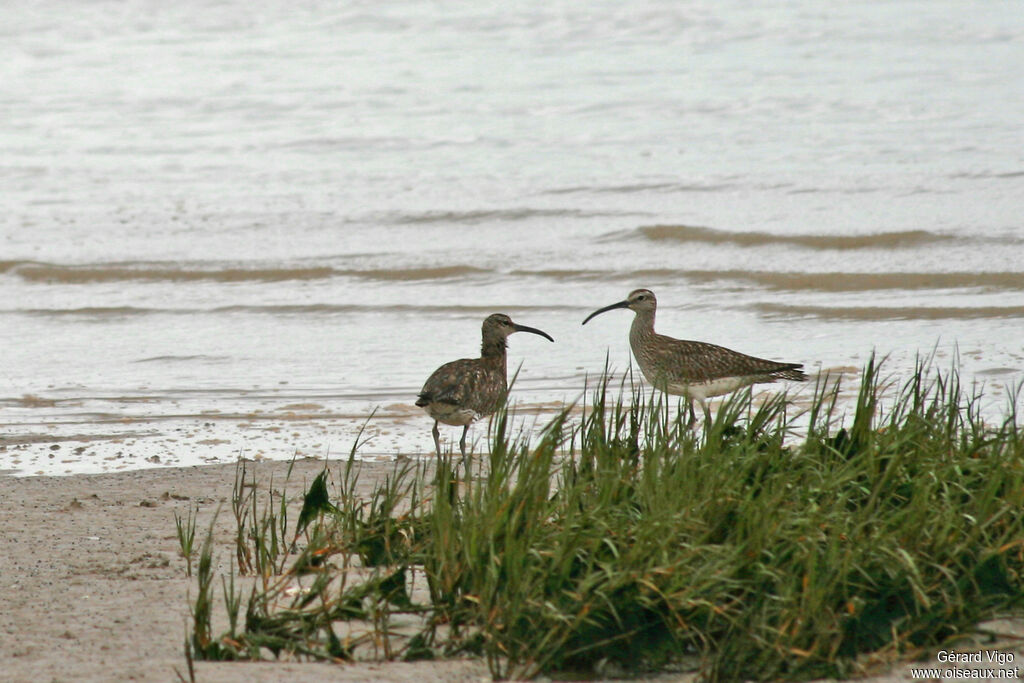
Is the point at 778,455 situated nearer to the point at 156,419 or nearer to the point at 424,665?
the point at 424,665

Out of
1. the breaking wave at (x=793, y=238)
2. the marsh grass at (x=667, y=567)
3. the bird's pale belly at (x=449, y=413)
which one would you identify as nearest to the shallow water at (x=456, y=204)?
the breaking wave at (x=793, y=238)

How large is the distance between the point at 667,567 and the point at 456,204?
A: 44.7ft

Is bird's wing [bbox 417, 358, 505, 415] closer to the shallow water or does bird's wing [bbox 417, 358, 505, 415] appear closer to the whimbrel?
the shallow water

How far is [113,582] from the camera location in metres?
5.32

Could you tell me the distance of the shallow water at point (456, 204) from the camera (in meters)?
10.5

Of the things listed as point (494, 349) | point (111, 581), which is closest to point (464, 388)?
point (494, 349)

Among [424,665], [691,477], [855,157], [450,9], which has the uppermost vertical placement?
[450,9]

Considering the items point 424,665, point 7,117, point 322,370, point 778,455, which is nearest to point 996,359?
point 322,370

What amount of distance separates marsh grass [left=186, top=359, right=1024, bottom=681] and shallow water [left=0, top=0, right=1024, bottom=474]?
302 centimetres

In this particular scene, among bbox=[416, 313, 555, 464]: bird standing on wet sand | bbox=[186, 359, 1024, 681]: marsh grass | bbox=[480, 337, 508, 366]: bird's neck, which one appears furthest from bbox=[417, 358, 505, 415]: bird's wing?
bbox=[186, 359, 1024, 681]: marsh grass

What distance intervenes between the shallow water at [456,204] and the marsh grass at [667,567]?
3.02 m

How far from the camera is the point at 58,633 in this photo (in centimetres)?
477

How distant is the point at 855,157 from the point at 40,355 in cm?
1140

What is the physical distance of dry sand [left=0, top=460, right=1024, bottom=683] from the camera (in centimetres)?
435
